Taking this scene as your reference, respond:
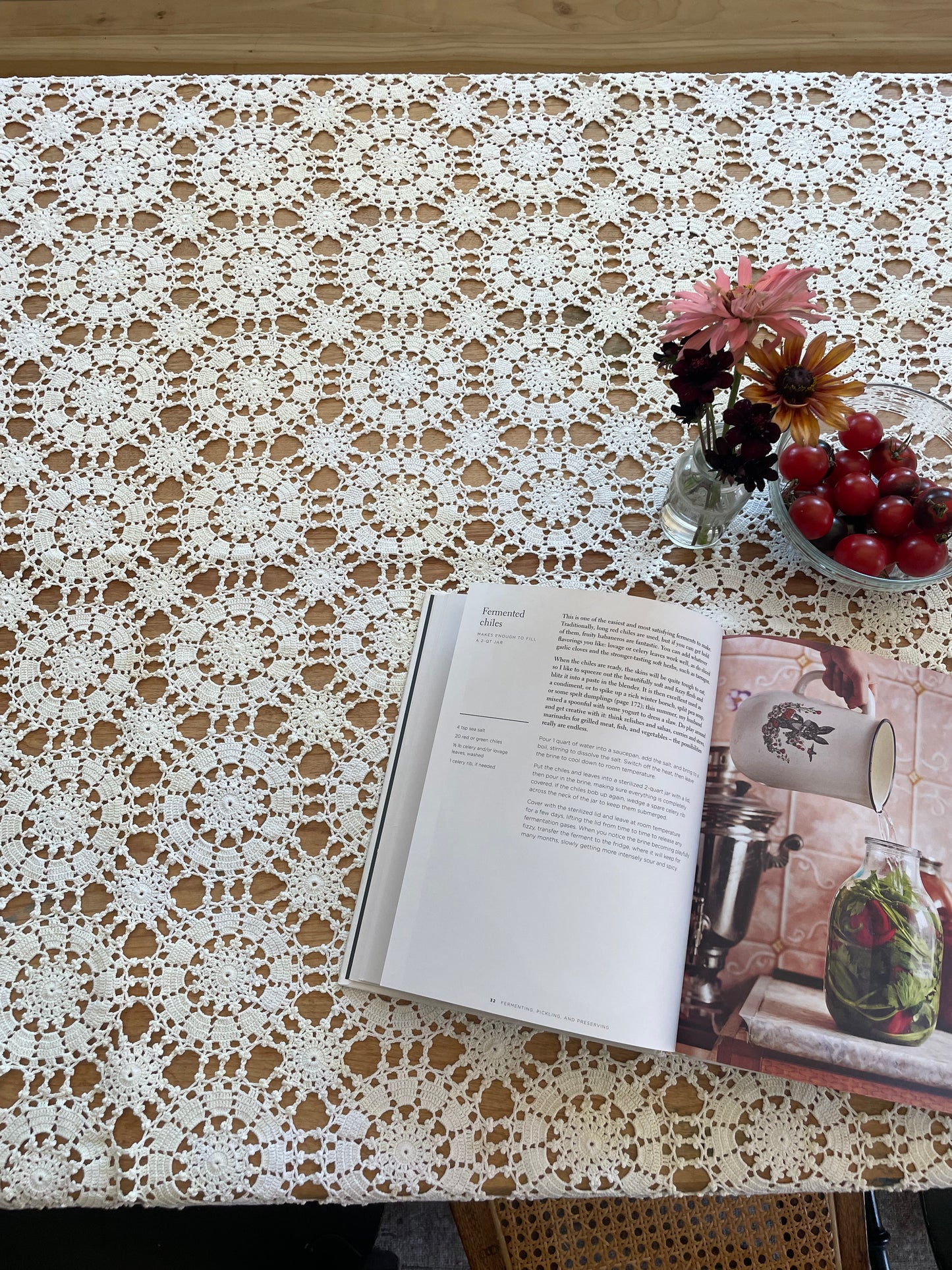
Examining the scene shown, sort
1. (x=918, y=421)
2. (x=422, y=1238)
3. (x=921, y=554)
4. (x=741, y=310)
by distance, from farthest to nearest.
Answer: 1. (x=422, y=1238)
2. (x=918, y=421)
3. (x=921, y=554)
4. (x=741, y=310)

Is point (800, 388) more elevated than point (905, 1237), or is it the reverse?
point (800, 388)

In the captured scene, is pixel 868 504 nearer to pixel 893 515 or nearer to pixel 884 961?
pixel 893 515

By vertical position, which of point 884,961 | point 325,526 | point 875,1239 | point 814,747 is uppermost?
point 325,526

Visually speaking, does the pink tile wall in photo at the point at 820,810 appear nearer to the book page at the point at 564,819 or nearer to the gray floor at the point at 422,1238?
the book page at the point at 564,819

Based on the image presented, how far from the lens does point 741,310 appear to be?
54 cm

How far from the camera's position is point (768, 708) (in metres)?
0.64

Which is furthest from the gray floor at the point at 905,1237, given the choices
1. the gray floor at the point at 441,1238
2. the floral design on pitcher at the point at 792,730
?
the floral design on pitcher at the point at 792,730

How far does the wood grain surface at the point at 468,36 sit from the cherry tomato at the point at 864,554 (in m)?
0.60

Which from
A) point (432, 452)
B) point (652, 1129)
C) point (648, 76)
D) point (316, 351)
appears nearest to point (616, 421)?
point (432, 452)

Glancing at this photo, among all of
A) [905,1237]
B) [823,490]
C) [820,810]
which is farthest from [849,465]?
[905,1237]

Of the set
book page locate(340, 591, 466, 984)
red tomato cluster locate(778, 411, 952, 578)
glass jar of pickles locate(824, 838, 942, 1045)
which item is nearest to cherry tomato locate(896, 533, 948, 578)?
red tomato cluster locate(778, 411, 952, 578)

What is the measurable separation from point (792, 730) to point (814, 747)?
0.06ft

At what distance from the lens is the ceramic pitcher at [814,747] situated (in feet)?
2.03

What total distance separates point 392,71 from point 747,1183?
1099mm
